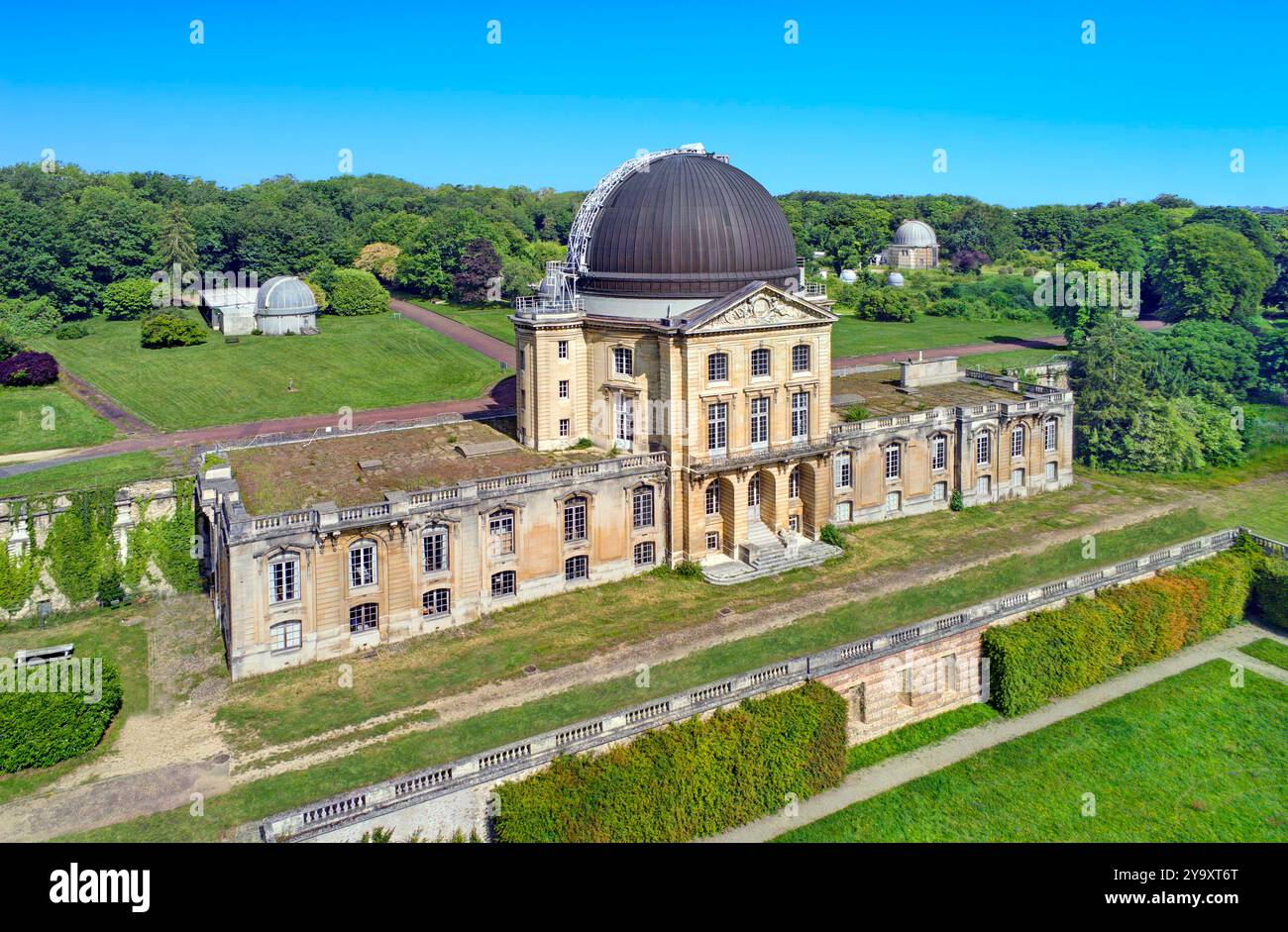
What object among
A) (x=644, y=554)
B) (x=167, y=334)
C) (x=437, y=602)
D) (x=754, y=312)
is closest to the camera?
(x=437, y=602)

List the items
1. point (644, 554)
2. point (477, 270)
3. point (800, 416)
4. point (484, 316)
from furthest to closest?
point (477, 270) < point (484, 316) < point (800, 416) < point (644, 554)

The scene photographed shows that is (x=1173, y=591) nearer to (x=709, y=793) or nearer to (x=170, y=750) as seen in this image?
(x=709, y=793)

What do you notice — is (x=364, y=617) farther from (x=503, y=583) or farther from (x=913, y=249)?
(x=913, y=249)

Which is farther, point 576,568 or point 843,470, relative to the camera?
point 843,470

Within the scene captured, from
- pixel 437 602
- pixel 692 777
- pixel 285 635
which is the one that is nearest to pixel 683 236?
pixel 437 602
